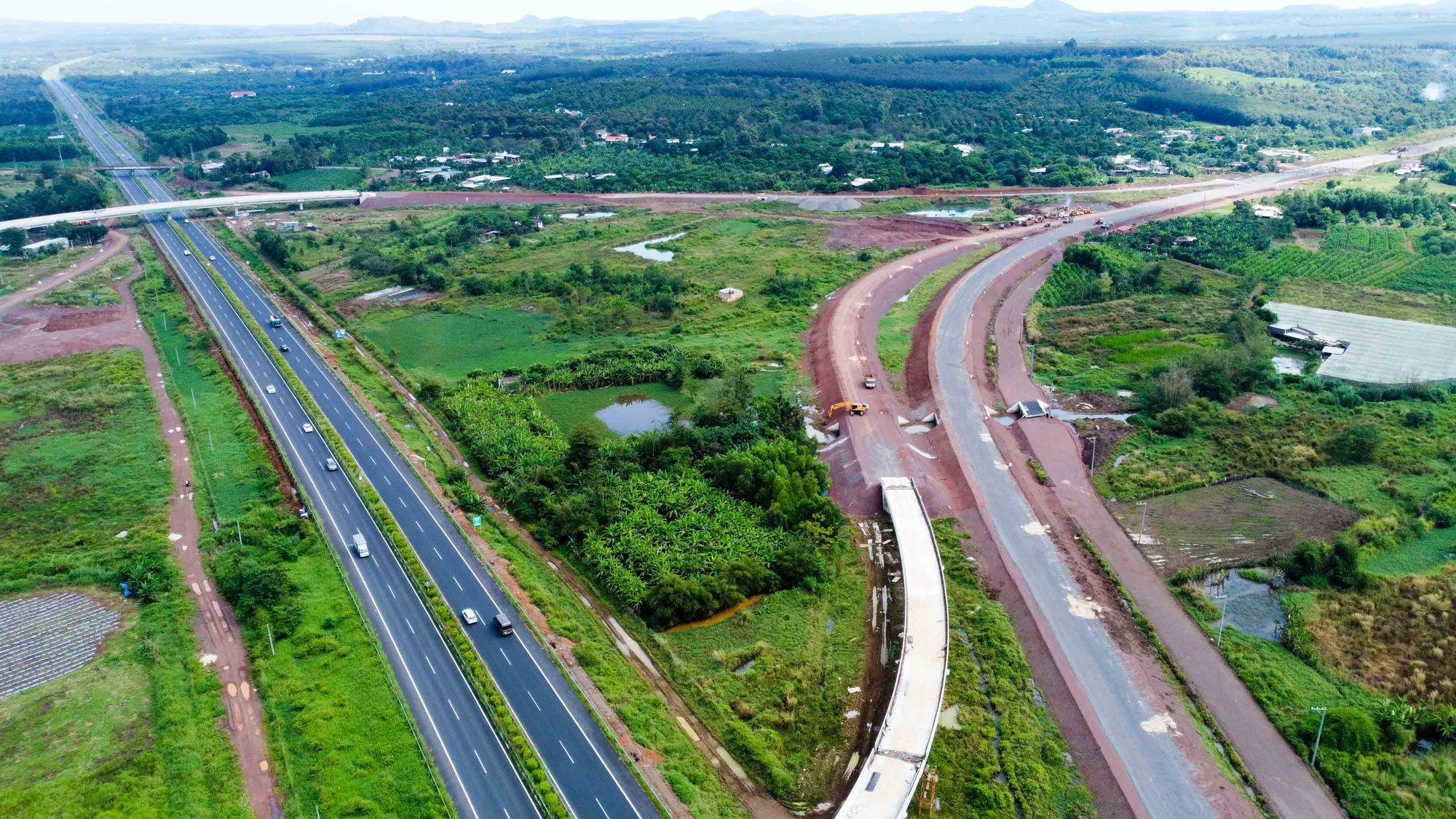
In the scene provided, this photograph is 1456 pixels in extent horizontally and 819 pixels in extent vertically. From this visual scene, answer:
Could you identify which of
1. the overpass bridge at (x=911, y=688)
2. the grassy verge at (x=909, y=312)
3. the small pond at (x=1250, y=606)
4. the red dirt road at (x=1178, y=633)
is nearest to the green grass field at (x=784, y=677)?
the overpass bridge at (x=911, y=688)

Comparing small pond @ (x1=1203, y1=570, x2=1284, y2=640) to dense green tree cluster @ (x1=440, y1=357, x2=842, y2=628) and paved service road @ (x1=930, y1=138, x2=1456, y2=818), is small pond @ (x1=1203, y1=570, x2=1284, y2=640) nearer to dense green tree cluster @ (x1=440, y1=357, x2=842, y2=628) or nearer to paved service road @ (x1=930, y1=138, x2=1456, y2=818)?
paved service road @ (x1=930, y1=138, x2=1456, y2=818)

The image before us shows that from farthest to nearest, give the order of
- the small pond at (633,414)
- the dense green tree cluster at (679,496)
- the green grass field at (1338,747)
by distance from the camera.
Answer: the small pond at (633,414)
the dense green tree cluster at (679,496)
the green grass field at (1338,747)

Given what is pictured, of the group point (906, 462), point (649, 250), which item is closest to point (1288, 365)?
point (906, 462)

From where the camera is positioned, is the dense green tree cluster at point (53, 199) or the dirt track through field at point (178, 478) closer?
the dirt track through field at point (178, 478)

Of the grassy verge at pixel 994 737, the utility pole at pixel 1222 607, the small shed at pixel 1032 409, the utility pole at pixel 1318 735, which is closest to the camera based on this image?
the grassy verge at pixel 994 737

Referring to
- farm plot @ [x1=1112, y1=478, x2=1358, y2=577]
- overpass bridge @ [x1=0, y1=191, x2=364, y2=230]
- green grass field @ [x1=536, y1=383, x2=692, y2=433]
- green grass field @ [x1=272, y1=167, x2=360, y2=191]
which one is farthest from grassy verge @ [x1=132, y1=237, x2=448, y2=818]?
green grass field @ [x1=272, y1=167, x2=360, y2=191]

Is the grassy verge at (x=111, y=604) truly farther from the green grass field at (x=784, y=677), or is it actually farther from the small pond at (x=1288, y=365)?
the small pond at (x=1288, y=365)
